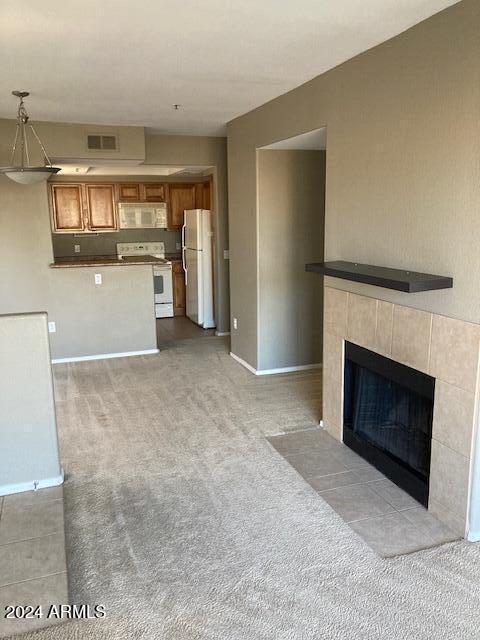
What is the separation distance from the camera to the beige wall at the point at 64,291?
534 centimetres

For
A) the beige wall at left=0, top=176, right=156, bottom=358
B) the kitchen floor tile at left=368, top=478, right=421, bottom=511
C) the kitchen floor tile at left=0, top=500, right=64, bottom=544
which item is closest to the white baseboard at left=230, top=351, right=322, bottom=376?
the beige wall at left=0, top=176, right=156, bottom=358

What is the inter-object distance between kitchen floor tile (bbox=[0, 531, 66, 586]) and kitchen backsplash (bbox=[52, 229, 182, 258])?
611cm

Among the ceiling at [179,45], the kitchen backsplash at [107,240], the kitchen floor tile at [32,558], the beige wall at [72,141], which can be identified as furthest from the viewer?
the kitchen backsplash at [107,240]

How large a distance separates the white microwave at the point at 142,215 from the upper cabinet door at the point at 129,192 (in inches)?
3.8

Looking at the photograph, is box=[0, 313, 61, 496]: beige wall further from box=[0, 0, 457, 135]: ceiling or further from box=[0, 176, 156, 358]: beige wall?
box=[0, 176, 156, 358]: beige wall

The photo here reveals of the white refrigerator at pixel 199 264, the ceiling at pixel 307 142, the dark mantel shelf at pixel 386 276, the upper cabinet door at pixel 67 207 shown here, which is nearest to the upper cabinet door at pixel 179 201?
the white refrigerator at pixel 199 264

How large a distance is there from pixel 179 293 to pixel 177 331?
1241 mm

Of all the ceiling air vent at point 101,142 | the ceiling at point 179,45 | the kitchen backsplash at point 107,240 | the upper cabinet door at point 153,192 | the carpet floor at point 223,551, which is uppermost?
the ceiling at point 179,45

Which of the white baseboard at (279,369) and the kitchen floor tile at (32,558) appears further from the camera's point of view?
the white baseboard at (279,369)

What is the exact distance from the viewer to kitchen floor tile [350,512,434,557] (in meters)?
2.45

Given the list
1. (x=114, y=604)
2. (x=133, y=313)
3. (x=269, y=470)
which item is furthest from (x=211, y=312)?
(x=114, y=604)

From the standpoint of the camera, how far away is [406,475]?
2949mm

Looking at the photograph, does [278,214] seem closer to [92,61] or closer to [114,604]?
[92,61]

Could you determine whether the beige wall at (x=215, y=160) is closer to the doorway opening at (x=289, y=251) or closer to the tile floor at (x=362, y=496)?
the doorway opening at (x=289, y=251)
